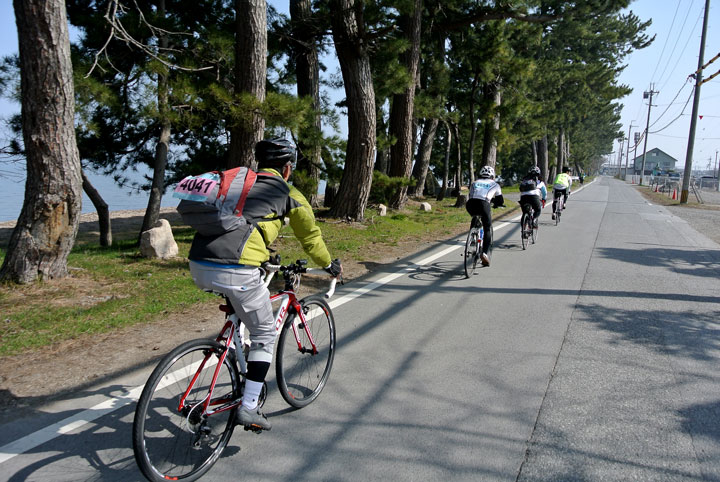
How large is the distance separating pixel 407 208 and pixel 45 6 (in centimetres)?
1309

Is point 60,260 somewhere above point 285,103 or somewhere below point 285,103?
below

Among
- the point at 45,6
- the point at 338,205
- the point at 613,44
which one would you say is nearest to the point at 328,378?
the point at 45,6

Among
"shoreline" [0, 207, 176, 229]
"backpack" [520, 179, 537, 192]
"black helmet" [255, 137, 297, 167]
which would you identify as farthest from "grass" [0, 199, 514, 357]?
"shoreline" [0, 207, 176, 229]

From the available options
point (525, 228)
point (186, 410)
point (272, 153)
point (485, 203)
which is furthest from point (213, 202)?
point (525, 228)

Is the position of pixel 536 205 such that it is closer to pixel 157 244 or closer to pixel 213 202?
pixel 157 244

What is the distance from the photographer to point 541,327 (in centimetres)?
558

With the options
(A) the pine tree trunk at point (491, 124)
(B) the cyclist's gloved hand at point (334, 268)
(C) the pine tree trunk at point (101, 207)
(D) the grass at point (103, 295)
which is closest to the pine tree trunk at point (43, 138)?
(D) the grass at point (103, 295)

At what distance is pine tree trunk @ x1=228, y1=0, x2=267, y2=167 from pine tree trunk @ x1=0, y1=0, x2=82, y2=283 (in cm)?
319

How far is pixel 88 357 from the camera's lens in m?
4.43

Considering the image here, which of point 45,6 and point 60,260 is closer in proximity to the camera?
point 45,6

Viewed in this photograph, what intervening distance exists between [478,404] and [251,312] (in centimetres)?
189

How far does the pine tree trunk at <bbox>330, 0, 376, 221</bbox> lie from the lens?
12477 millimetres

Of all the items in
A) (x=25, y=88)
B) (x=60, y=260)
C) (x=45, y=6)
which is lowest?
(x=60, y=260)

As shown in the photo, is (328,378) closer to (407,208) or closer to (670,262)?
(670,262)
